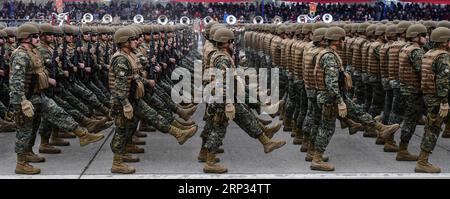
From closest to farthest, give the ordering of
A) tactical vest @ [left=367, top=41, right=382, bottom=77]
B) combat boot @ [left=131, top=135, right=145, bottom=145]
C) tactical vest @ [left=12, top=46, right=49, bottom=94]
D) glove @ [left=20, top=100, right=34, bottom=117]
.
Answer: glove @ [left=20, top=100, right=34, bottom=117] < tactical vest @ [left=12, top=46, right=49, bottom=94] < combat boot @ [left=131, top=135, right=145, bottom=145] < tactical vest @ [left=367, top=41, right=382, bottom=77]

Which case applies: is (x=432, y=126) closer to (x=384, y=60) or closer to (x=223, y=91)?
(x=384, y=60)

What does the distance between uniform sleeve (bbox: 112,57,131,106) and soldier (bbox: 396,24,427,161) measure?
3.50m

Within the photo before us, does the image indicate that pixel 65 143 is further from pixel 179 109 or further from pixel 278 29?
pixel 278 29

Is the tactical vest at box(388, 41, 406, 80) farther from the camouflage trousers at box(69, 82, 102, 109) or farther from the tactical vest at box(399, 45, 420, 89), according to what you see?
the camouflage trousers at box(69, 82, 102, 109)

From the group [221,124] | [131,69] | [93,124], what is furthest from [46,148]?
[221,124]

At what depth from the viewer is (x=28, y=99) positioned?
24.3 ft

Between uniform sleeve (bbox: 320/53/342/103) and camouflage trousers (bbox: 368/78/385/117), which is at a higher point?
uniform sleeve (bbox: 320/53/342/103)

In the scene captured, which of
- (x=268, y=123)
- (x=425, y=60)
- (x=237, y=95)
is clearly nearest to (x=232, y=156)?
(x=237, y=95)

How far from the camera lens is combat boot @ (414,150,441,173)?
7.34m

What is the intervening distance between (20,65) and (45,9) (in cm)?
3135

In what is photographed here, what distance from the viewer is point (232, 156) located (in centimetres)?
848

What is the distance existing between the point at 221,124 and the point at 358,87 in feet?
13.5

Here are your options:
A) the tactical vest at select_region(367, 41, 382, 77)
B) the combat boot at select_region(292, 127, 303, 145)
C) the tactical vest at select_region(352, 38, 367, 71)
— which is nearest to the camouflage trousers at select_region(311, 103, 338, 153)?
the combat boot at select_region(292, 127, 303, 145)

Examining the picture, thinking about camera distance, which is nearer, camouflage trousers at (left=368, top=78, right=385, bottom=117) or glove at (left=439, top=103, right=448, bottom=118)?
glove at (left=439, top=103, right=448, bottom=118)
